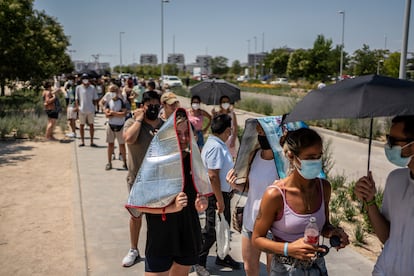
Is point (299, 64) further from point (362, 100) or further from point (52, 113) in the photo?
point (362, 100)

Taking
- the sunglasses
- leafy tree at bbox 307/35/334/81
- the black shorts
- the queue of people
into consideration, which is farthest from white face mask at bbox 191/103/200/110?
leafy tree at bbox 307/35/334/81

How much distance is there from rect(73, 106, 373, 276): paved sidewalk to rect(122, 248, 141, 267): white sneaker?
2.3 inches

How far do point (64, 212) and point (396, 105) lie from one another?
19.1 ft

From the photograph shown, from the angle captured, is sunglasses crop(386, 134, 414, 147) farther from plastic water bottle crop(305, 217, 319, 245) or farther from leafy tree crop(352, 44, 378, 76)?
leafy tree crop(352, 44, 378, 76)

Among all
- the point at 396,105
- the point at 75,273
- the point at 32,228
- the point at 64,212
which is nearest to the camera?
the point at 396,105

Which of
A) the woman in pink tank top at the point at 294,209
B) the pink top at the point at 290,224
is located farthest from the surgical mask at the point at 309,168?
the pink top at the point at 290,224

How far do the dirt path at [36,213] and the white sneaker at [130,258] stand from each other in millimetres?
570

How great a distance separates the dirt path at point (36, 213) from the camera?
16.8 ft

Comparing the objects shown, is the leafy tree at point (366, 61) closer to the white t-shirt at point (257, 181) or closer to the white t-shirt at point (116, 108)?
the white t-shirt at point (116, 108)

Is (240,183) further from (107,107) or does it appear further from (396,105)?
(107,107)

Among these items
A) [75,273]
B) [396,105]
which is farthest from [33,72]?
[396,105]

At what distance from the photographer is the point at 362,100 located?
224 centimetres

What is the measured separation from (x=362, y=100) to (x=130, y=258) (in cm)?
348

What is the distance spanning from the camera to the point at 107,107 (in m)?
10.0
